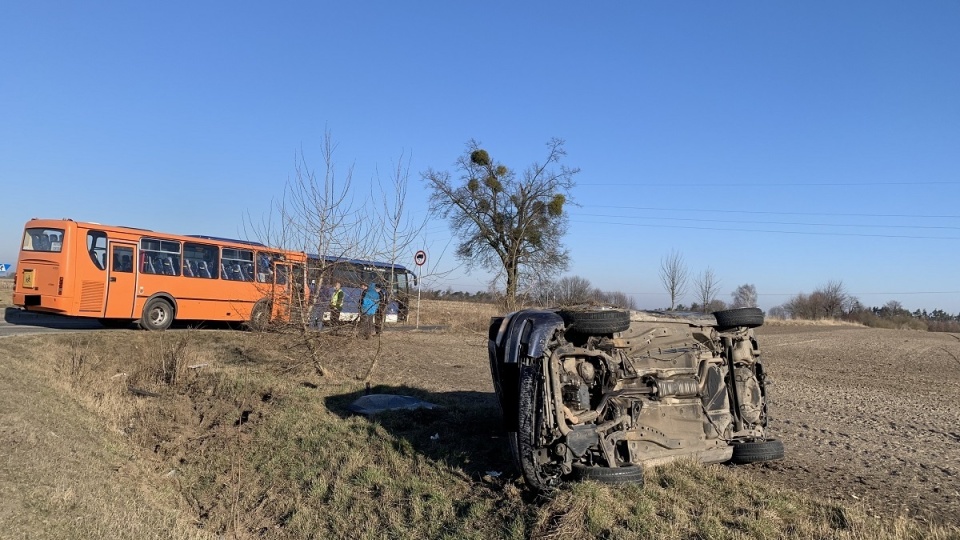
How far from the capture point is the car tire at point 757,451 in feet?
21.7

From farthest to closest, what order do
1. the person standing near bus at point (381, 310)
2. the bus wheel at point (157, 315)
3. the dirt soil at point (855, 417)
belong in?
the bus wheel at point (157, 315)
the person standing near bus at point (381, 310)
the dirt soil at point (855, 417)

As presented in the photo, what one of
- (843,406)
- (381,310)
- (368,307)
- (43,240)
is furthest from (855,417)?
(43,240)

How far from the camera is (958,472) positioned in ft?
21.3

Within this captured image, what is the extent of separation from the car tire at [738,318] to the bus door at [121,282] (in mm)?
15699

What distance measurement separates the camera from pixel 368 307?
12594mm

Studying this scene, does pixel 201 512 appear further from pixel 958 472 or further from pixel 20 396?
pixel 958 472

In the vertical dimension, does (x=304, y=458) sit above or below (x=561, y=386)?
below

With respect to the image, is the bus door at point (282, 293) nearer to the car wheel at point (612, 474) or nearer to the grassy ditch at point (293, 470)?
the grassy ditch at point (293, 470)

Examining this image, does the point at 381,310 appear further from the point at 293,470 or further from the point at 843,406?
the point at 843,406

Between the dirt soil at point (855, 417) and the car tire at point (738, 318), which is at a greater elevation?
the car tire at point (738, 318)

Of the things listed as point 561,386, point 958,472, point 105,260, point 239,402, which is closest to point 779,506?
point 561,386

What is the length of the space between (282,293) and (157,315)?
7844mm

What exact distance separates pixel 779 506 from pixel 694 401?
151cm

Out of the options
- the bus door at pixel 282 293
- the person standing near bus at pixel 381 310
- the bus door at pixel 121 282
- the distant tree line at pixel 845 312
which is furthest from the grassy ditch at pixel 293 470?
the distant tree line at pixel 845 312
